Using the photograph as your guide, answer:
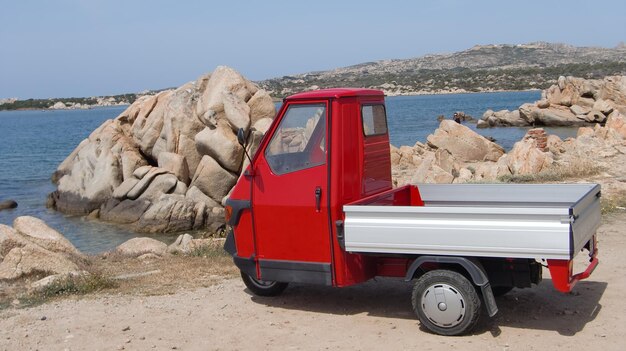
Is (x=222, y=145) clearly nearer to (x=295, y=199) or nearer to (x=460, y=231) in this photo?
(x=295, y=199)

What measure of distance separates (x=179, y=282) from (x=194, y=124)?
17061mm

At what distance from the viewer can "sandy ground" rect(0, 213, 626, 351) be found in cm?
757

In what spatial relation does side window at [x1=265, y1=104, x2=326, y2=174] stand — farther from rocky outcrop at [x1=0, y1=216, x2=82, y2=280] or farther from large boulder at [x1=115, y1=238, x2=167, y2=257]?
large boulder at [x1=115, y1=238, x2=167, y2=257]

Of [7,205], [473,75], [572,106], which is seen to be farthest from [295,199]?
[473,75]

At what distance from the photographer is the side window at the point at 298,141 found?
8.30 metres

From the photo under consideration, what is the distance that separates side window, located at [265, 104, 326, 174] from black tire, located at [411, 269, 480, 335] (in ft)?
5.59

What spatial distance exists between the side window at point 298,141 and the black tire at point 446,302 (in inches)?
67.1

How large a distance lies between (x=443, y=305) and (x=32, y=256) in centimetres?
631

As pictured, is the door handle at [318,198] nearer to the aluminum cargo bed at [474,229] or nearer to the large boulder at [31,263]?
the aluminum cargo bed at [474,229]

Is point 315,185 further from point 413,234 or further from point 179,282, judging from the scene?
point 179,282

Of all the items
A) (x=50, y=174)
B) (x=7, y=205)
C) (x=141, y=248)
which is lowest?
(x=50, y=174)

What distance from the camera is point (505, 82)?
434ft

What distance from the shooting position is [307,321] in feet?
27.6

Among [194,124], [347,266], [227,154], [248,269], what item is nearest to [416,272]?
[347,266]
